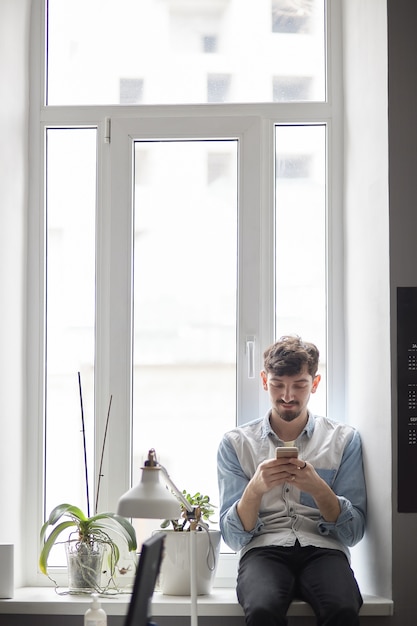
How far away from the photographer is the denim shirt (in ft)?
10.2

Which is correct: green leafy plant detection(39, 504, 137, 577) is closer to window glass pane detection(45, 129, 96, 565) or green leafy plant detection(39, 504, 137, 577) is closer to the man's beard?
window glass pane detection(45, 129, 96, 565)

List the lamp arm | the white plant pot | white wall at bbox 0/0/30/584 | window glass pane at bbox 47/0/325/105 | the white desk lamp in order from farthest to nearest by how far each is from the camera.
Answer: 1. window glass pane at bbox 47/0/325/105
2. white wall at bbox 0/0/30/584
3. the white plant pot
4. the lamp arm
5. the white desk lamp

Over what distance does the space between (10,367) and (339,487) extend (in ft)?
4.03

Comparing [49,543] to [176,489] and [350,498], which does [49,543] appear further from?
[350,498]

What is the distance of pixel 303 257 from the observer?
3584 mm

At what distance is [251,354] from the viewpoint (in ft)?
11.5

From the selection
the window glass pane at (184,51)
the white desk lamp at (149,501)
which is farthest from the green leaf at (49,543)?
the window glass pane at (184,51)

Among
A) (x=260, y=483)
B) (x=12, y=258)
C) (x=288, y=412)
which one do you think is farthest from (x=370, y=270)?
(x=12, y=258)

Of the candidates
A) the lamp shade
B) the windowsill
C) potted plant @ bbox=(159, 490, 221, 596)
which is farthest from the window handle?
the lamp shade

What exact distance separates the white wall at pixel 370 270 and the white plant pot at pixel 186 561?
529 millimetres

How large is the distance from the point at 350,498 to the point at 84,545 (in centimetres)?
92

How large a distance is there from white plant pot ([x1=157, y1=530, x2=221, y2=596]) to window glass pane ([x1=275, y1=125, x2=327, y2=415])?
0.70 metres

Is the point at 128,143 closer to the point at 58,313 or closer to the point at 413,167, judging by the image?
the point at 58,313

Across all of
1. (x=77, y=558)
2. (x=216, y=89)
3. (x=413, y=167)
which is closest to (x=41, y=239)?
(x=216, y=89)
